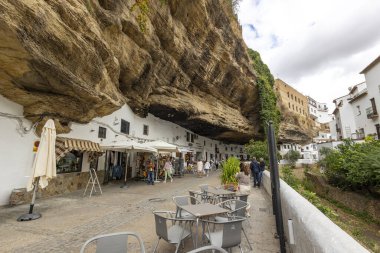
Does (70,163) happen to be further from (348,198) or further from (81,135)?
(348,198)

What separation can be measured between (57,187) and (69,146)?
2.03 metres

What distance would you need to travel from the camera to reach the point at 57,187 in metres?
9.77

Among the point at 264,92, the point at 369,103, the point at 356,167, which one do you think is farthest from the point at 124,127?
the point at 369,103

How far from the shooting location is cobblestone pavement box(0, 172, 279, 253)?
177 inches

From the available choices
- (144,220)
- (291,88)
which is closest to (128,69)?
(144,220)

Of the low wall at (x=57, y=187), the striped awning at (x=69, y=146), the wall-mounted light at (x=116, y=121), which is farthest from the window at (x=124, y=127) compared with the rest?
the low wall at (x=57, y=187)

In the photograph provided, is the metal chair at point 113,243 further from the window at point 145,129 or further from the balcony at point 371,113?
the balcony at point 371,113

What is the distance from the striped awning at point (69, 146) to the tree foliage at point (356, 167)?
13715 mm

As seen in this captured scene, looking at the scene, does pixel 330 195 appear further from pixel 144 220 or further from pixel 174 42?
pixel 174 42

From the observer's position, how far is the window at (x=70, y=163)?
1038cm

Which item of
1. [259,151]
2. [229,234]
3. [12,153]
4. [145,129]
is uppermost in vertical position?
[145,129]

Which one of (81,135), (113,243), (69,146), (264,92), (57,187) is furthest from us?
(264,92)

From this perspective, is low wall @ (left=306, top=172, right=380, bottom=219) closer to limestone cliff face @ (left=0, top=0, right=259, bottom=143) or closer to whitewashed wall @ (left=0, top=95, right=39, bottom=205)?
limestone cliff face @ (left=0, top=0, right=259, bottom=143)

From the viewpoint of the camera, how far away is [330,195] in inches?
527
